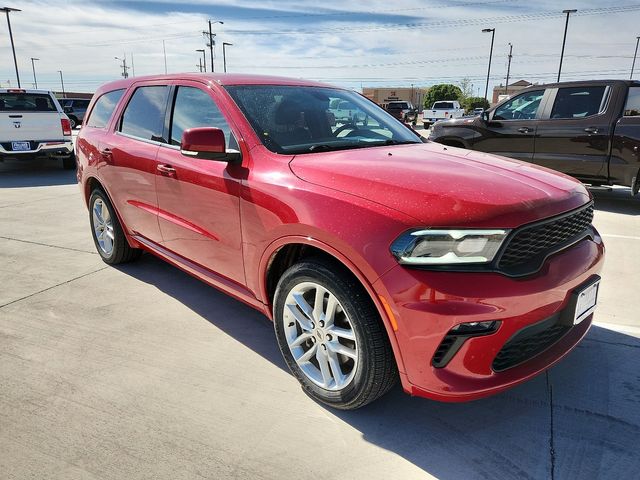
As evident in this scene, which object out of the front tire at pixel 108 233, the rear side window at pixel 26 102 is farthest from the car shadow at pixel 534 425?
the rear side window at pixel 26 102

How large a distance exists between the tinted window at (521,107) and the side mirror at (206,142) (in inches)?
243

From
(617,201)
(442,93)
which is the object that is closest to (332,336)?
(617,201)

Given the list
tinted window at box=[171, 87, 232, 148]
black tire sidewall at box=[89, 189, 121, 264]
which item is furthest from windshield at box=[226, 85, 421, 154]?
black tire sidewall at box=[89, 189, 121, 264]

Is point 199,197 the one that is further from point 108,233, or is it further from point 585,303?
point 585,303

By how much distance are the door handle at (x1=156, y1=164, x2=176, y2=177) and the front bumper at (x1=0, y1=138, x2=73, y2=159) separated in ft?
27.4

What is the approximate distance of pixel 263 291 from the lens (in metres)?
2.69

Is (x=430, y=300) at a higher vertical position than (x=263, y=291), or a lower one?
higher

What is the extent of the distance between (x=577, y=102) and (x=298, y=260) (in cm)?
618

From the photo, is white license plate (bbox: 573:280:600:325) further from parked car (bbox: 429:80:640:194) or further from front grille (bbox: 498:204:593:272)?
parked car (bbox: 429:80:640:194)

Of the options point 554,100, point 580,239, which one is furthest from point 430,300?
point 554,100

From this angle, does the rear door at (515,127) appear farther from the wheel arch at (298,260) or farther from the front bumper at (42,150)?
the front bumper at (42,150)

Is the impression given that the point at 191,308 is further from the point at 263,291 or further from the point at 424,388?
the point at 424,388

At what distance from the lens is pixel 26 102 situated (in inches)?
396

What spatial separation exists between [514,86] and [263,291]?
9183 cm
